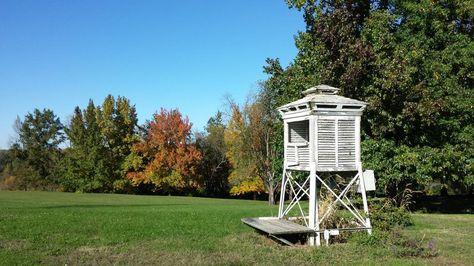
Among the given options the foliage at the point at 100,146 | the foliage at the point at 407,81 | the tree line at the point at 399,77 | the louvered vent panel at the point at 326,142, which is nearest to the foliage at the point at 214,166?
the foliage at the point at 100,146

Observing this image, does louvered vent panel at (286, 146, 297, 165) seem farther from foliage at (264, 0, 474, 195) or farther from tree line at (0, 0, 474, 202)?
foliage at (264, 0, 474, 195)

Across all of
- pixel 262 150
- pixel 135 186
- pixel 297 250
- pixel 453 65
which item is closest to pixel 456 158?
pixel 453 65

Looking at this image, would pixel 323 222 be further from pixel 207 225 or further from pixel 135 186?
pixel 135 186

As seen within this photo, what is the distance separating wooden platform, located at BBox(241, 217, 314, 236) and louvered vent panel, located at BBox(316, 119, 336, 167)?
1.60 meters

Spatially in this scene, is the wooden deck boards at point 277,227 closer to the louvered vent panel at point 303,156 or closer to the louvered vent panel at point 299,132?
the louvered vent panel at point 303,156

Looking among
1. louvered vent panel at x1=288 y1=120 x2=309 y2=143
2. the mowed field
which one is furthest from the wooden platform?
louvered vent panel at x1=288 y1=120 x2=309 y2=143

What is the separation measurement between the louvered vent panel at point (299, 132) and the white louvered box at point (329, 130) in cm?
113

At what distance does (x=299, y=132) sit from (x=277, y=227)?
10.9 ft

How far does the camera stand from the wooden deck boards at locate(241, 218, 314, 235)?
9.90m

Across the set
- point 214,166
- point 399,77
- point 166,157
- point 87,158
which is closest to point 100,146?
point 87,158

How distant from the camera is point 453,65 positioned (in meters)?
21.8

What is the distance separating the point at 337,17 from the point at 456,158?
8.00m

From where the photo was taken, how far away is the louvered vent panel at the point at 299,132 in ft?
42.8

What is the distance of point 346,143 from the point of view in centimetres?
1135
